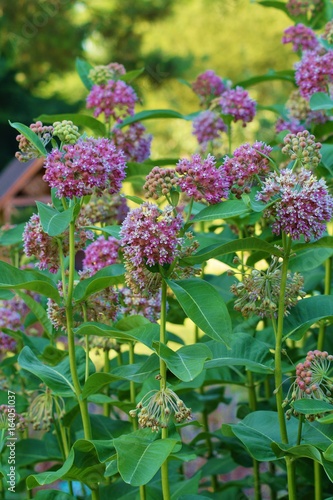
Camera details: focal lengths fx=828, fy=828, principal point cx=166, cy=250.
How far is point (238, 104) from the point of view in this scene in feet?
8.77

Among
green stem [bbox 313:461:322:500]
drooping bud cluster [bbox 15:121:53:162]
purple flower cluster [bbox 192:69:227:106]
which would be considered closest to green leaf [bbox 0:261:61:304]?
drooping bud cluster [bbox 15:121:53:162]

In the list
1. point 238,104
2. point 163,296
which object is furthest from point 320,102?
point 163,296

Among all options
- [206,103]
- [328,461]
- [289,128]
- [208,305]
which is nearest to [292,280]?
[208,305]

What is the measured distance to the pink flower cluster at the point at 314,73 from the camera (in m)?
2.48

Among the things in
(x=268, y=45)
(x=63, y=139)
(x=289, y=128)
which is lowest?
(x=63, y=139)

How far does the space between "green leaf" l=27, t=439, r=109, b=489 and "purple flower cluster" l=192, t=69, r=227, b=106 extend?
150cm

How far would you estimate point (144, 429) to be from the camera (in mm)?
1806

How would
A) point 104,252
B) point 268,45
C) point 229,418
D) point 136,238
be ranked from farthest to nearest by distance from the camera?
point 268,45
point 229,418
point 104,252
point 136,238

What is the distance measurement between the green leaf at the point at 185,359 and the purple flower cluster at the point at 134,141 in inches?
43.1

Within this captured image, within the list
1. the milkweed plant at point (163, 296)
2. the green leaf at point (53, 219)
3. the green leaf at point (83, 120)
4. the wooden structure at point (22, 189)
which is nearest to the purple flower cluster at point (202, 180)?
the milkweed plant at point (163, 296)

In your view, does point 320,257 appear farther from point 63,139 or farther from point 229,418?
point 229,418

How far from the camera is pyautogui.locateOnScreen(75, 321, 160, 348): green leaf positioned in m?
1.74

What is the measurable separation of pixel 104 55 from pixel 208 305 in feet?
54.5

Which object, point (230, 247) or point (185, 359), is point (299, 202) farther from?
point (185, 359)
